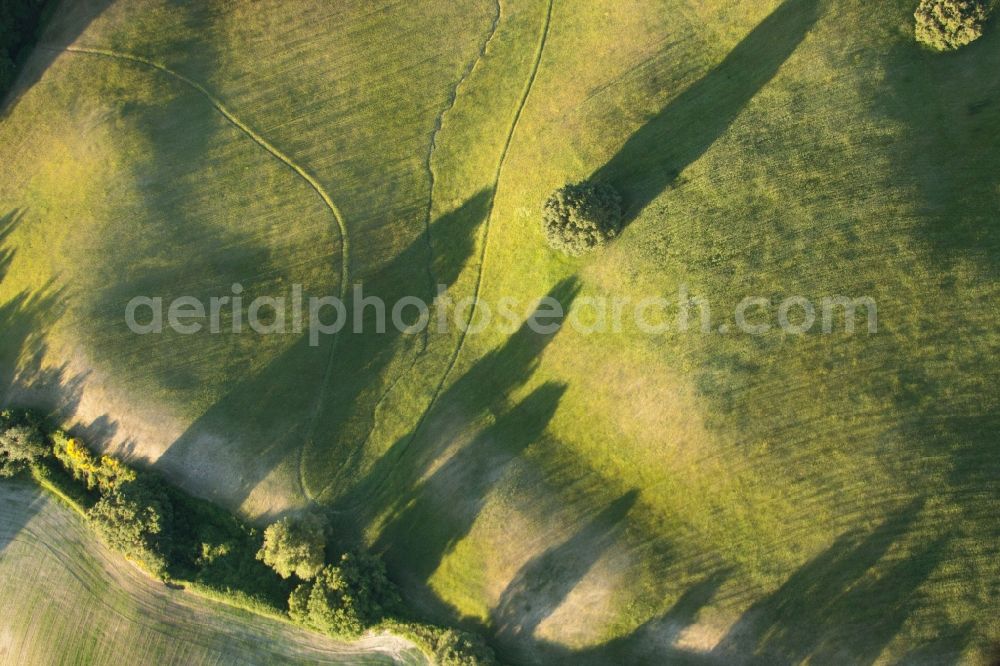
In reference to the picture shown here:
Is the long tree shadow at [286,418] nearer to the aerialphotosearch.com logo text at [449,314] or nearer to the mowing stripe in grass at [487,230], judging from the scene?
the aerialphotosearch.com logo text at [449,314]

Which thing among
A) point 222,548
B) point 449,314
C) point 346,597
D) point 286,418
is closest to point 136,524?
point 222,548

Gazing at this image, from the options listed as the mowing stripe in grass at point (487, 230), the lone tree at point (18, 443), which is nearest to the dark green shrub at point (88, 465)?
the lone tree at point (18, 443)

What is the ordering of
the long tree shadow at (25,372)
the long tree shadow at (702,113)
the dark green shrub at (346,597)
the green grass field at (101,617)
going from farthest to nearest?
the long tree shadow at (25,372)
the long tree shadow at (702,113)
the green grass field at (101,617)
the dark green shrub at (346,597)

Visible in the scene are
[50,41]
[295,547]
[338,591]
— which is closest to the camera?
[338,591]

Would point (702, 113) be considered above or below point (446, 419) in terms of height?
above

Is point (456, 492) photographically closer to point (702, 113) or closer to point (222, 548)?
point (222, 548)

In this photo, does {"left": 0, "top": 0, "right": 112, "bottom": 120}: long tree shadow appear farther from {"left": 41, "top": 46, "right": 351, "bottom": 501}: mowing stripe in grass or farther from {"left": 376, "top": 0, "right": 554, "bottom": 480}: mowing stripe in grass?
{"left": 376, "top": 0, "right": 554, "bottom": 480}: mowing stripe in grass
